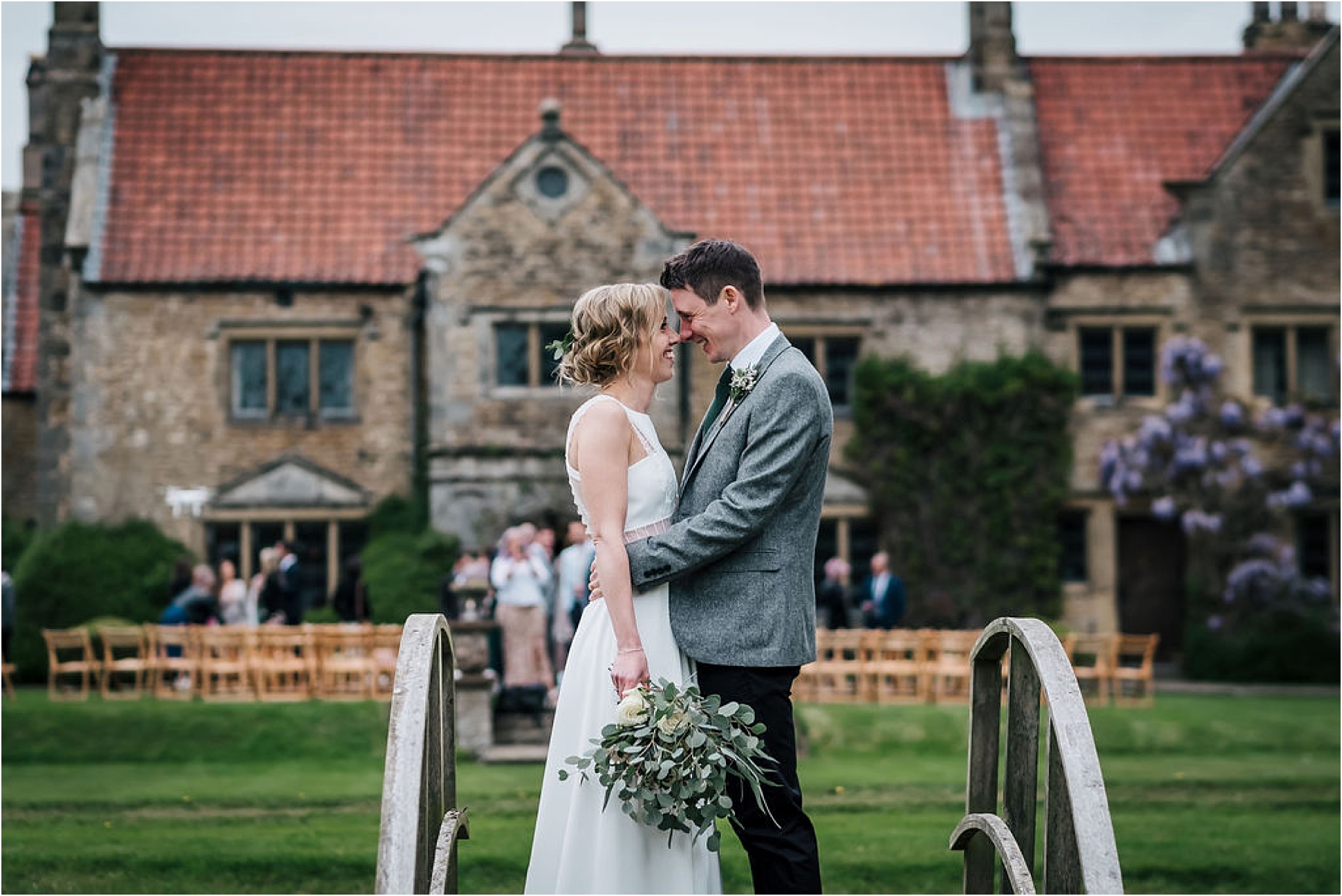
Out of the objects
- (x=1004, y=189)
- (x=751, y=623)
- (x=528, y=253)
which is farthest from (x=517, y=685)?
(x=1004, y=189)

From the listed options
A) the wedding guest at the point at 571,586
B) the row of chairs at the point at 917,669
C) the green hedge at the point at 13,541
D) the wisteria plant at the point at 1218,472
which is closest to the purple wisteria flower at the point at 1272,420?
the wisteria plant at the point at 1218,472

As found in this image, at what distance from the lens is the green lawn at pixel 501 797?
29.9 feet

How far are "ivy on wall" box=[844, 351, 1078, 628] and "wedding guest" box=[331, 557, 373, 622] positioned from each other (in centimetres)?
717

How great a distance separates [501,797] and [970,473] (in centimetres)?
1377

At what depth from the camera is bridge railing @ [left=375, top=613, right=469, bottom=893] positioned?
3.48 meters

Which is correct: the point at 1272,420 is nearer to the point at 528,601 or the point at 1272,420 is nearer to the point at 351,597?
the point at 351,597

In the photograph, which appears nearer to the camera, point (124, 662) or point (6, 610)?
point (124, 662)

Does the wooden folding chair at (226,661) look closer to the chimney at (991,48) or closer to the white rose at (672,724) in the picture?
the white rose at (672,724)

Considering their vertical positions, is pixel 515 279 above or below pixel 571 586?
above

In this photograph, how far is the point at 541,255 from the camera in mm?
23750

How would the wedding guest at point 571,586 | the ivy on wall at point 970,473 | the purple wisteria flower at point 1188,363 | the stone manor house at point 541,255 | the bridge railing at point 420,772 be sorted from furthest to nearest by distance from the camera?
the purple wisteria flower at point 1188,363
the ivy on wall at point 970,473
the stone manor house at point 541,255
the wedding guest at point 571,586
the bridge railing at point 420,772

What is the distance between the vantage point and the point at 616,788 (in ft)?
16.1

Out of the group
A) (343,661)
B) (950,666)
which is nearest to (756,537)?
(343,661)

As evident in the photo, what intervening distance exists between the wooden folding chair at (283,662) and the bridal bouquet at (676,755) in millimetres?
12959
